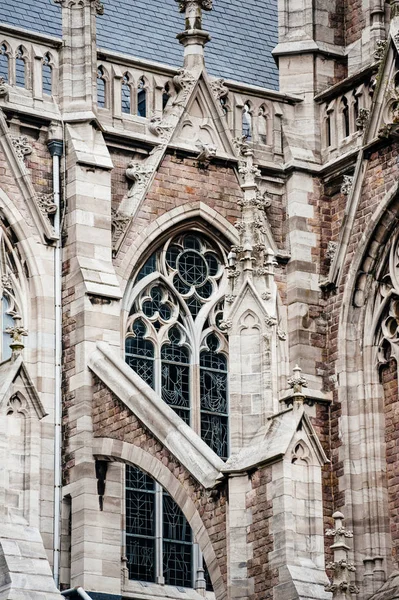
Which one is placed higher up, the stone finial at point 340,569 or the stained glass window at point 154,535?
the stained glass window at point 154,535

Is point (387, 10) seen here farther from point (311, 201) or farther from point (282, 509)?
point (282, 509)

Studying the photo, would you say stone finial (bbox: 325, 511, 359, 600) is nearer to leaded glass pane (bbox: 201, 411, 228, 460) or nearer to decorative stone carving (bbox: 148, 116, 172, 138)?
leaded glass pane (bbox: 201, 411, 228, 460)

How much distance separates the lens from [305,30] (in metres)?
37.0

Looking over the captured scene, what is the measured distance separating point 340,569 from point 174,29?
12222mm

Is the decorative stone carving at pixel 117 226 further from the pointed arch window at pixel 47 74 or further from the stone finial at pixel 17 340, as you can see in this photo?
the stone finial at pixel 17 340

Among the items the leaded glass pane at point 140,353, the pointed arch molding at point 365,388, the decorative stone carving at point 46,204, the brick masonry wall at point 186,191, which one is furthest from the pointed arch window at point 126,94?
the pointed arch molding at point 365,388

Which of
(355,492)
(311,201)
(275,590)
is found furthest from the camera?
(311,201)

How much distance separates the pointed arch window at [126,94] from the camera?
115 ft

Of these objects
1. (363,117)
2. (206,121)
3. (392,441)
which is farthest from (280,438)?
(206,121)

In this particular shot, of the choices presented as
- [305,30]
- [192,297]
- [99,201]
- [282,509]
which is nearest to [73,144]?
[99,201]

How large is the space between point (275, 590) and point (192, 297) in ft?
24.0

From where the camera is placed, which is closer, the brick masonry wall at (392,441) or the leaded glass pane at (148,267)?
the brick masonry wall at (392,441)

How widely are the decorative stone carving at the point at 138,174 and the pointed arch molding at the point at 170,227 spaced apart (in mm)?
557

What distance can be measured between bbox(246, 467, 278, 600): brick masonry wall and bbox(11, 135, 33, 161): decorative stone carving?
6.82 m
